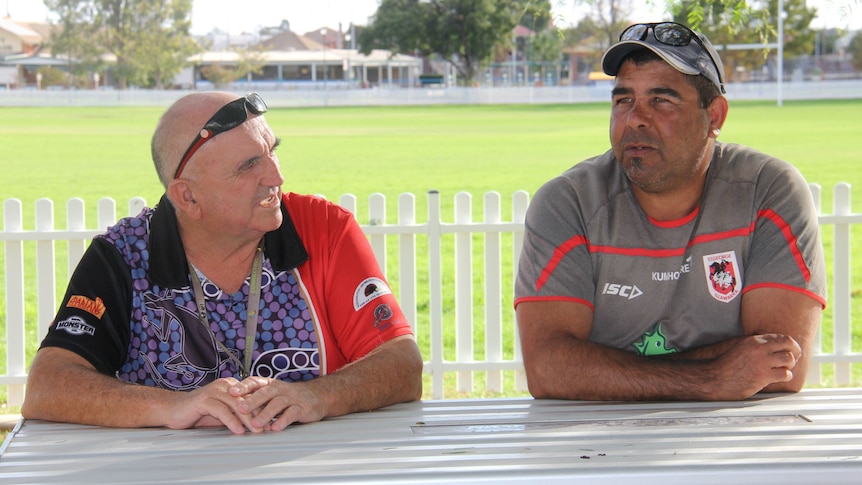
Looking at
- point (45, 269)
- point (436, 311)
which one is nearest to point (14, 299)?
point (45, 269)

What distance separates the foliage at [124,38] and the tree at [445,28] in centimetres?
1750

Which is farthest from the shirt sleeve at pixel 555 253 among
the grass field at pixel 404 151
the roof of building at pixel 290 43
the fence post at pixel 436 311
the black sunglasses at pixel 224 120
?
the roof of building at pixel 290 43

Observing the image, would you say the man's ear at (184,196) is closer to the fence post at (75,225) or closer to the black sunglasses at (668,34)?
the black sunglasses at (668,34)

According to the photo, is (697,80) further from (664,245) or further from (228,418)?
(228,418)

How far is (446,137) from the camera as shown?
3484cm

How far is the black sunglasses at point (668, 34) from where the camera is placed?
8.76 ft

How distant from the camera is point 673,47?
2.66m

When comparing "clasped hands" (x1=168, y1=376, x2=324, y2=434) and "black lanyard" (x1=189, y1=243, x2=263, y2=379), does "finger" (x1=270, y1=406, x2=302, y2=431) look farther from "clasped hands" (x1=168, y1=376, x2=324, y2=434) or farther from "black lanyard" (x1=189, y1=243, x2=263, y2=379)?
"black lanyard" (x1=189, y1=243, x2=263, y2=379)

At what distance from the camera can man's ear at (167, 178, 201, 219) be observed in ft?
8.01

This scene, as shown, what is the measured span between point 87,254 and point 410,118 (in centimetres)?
4785

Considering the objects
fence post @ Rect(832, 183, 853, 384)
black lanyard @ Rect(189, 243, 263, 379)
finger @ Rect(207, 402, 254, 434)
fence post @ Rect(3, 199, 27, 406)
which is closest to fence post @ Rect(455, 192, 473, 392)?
fence post @ Rect(832, 183, 853, 384)

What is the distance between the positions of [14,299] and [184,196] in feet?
13.1

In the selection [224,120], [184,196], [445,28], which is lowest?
[184,196]

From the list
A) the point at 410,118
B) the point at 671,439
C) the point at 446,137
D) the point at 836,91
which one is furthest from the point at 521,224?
the point at 836,91
